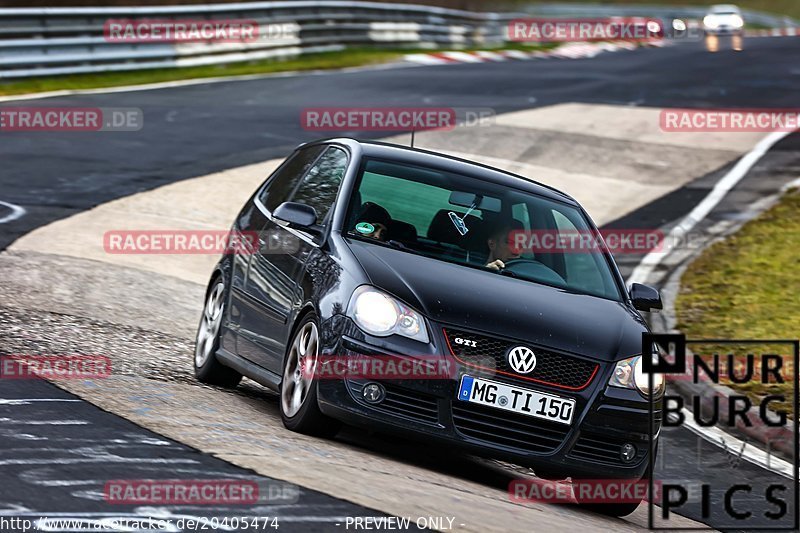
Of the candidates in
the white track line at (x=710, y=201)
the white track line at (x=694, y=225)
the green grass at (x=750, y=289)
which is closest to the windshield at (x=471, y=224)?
the white track line at (x=694, y=225)

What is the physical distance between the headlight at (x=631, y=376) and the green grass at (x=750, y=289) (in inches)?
117

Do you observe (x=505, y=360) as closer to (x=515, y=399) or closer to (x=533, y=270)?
(x=515, y=399)

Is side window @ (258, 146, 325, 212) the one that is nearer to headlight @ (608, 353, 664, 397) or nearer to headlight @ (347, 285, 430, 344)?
headlight @ (347, 285, 430, 344)

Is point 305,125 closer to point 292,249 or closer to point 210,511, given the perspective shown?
point 292,249

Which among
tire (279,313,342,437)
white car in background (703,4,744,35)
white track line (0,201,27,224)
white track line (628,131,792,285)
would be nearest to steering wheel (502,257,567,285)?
tire (279,313,342,437)

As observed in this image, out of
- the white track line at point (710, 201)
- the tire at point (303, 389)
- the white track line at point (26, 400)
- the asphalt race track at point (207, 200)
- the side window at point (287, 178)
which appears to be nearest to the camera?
the asphalt race track at point (207, 200)

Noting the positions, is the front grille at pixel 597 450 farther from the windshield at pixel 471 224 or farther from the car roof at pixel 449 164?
the car roof at pixel 449 164

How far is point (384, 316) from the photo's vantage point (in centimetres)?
706

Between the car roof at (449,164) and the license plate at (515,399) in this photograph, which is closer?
the license plate at (515,399)

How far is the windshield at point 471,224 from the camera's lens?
8.01m

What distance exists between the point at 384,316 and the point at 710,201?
13064mm

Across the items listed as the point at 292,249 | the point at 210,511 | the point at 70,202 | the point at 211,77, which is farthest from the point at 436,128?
the point at 210,511

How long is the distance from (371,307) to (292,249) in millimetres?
1231

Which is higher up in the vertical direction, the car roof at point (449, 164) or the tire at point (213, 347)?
the car roof at point (449, 164)
